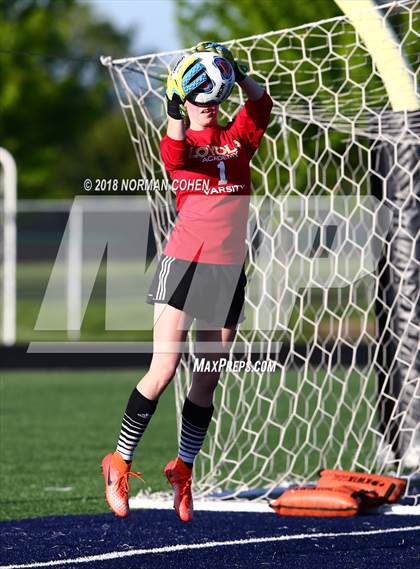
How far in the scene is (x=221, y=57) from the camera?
514 centimetres

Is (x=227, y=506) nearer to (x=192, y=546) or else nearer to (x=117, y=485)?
(x=192, y=546)

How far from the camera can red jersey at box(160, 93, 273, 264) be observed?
533 centimetres

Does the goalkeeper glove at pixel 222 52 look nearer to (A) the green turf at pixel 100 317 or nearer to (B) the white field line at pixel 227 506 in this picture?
(B) the white field line at pixel 227 506

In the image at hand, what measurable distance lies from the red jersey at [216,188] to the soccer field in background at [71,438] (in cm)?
220

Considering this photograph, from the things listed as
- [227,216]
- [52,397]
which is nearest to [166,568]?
[227,216]

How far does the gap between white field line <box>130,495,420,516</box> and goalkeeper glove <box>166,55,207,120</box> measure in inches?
103

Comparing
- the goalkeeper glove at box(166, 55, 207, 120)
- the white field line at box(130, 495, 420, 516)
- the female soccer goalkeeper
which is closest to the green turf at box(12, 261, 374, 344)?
the white field line at box(130, 495, 420, 516)

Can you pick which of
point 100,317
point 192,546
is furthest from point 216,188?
point 100,317

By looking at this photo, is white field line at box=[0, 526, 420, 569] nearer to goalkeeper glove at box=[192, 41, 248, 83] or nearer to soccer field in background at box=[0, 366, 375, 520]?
soccer field in background at box=[0, 366, 375, 520]

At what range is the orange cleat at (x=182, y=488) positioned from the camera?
17.8 ft

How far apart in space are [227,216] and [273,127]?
3.64 metres

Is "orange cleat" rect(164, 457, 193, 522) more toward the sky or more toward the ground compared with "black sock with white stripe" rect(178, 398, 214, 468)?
more toward the ground

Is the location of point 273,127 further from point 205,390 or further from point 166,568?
point 166,568

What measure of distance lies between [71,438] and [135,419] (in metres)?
4.51
